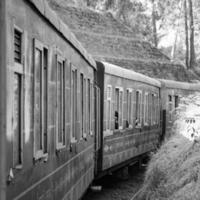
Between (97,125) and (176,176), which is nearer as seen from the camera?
(176,176)

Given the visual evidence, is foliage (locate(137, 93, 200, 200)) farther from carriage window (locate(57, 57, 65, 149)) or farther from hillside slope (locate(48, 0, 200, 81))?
hillside slope (locate(48, 0, 200, 81))

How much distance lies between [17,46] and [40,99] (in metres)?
1.17

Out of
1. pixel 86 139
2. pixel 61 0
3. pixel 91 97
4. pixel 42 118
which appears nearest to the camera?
pixel 42 118

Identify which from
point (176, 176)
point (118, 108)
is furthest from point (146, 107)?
point (176, 176)

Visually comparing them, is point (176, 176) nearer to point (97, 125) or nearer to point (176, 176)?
point (176, 176)

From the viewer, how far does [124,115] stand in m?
18.1

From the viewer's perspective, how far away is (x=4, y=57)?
16.2 feet

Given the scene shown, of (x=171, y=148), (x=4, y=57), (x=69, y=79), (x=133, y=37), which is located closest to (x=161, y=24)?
(x=133, y=37)

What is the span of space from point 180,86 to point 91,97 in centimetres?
1532

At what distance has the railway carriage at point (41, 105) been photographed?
207 inches

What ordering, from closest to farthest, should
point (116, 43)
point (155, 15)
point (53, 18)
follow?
point (53, 18)
point (116, 43)
point (155, 15)

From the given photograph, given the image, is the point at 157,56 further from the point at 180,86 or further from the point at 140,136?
the point at 140,136

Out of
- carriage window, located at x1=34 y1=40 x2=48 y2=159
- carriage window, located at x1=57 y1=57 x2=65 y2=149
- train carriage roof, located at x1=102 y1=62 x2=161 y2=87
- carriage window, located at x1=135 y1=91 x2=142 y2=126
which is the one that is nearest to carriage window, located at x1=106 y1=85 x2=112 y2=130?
train carriage roof, located at x1=102 y1=62 x2=161 y2=87

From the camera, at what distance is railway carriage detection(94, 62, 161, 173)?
15539mm
